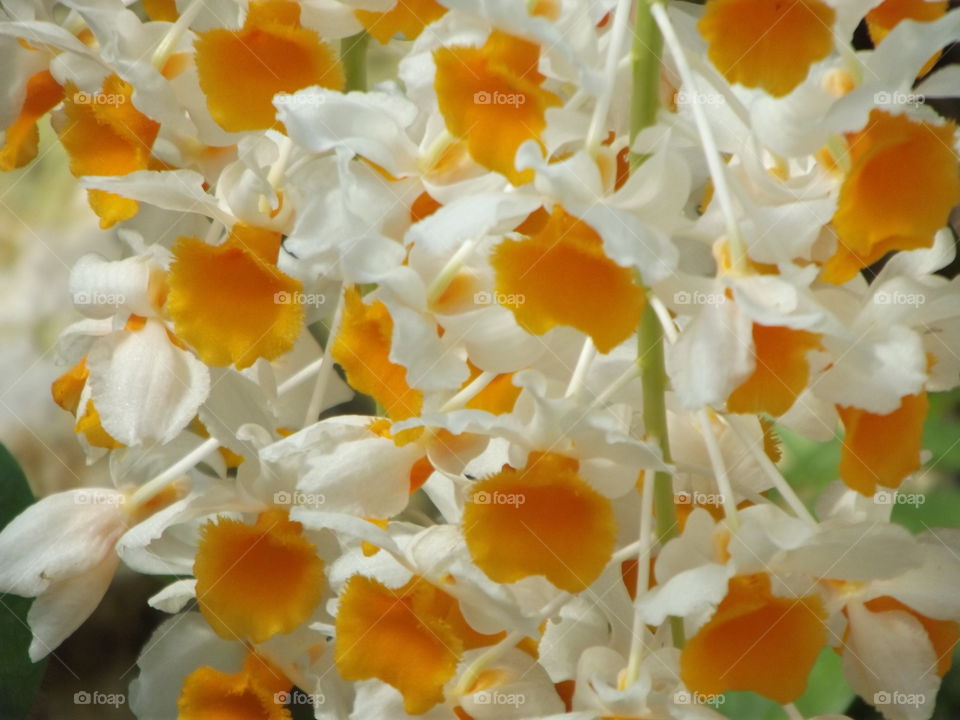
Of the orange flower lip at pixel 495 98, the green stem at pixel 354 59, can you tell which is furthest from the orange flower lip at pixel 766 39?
the green stem at pixel 354 59

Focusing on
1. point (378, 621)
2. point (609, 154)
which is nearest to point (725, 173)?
point (609, 154)

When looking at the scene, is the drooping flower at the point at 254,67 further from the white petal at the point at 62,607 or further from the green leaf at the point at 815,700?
the green leaf at the point at 815,700

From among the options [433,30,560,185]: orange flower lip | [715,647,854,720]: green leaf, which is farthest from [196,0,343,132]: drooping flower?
[715,647,854,720]: green leaf

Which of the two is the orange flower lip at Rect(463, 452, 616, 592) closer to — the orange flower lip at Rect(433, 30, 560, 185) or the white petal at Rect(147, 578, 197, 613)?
the orange flower lip at Rect(433, 30, 560, 185)

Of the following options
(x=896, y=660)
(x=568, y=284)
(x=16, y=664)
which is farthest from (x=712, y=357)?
(x=16, y=664)

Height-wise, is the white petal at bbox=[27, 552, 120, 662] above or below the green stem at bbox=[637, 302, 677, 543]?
below

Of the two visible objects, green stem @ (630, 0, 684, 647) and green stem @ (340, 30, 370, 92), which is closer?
green stem @ (630, 0, 684, 647)

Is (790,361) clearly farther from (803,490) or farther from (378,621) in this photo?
(803,490)

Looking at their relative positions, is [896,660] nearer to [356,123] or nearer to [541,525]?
[541,525]
